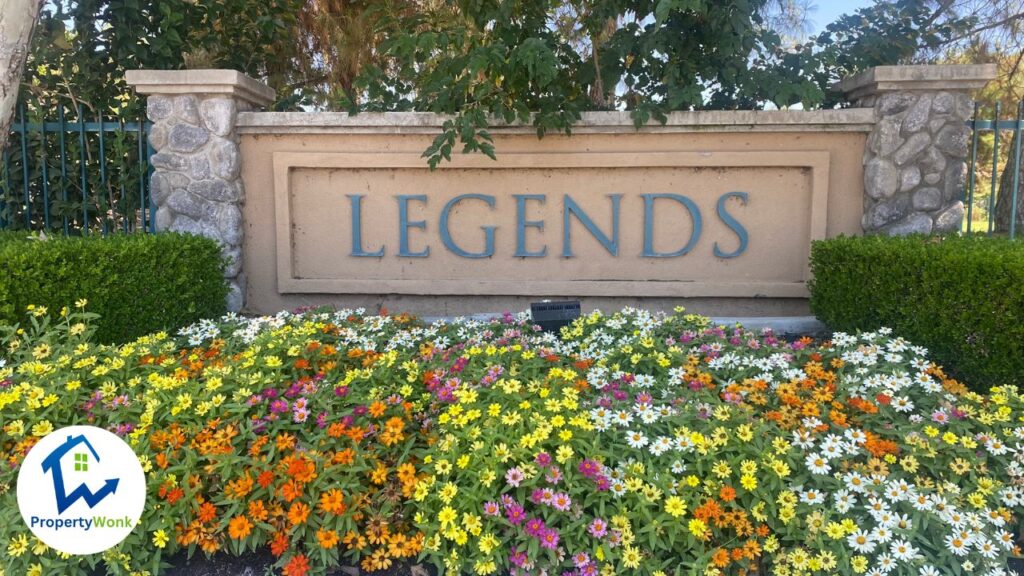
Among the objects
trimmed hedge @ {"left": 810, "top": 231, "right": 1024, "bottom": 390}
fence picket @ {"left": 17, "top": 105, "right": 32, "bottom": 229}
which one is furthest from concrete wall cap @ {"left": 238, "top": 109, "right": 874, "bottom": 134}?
fence picket @ {"left": 17, "top": 105, "right": 32, "bottom": 229}

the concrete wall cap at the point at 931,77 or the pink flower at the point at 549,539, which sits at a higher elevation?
the concrete wall cap at the point at 931,77

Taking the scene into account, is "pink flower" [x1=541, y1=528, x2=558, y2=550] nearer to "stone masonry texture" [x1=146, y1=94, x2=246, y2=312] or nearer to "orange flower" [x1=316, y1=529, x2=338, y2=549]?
"orange flower" [x1=316, y1=529, x2=338, y2=549]

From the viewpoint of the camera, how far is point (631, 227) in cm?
519

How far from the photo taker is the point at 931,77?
4.70m

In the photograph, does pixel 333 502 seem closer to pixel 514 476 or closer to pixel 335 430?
pixel 335 430

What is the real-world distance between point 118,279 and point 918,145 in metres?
5.13

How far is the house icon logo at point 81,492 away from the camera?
2.27 meters

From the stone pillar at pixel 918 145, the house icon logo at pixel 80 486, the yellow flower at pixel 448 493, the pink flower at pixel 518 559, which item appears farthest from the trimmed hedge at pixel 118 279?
the stone pillar at pixel 918 145

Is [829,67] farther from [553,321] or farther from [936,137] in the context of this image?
[553,321]

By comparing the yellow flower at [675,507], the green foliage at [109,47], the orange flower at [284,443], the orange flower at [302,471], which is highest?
the green foliage at [109,47]

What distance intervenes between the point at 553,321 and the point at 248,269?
269cm

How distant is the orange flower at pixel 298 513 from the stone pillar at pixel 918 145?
4250 millimetres

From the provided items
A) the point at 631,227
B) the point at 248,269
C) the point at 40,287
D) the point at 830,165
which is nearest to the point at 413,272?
the point at 248,269

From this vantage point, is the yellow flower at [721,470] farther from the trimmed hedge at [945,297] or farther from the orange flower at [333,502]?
the trimmed hedge at [945,297]
